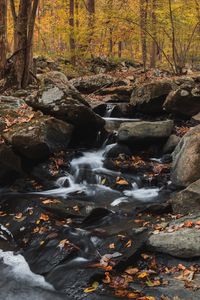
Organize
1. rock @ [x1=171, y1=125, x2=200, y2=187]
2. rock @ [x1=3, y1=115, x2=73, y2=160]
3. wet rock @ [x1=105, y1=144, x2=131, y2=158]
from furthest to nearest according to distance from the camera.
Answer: wet rock @ [x1=105, y1=144, x2=131, y2=158], rock @ [x1=3, y1=115, x2=73, y2=160], rock @ [x1=171, y1=125, x2=200, y2=187]

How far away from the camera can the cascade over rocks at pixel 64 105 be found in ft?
35.1

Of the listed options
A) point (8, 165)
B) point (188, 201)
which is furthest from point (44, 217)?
point (188, 201)

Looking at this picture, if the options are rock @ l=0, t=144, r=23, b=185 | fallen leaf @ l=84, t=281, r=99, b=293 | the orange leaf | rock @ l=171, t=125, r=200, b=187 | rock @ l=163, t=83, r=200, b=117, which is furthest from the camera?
rock @ l=163, t=83, r=200, b=117

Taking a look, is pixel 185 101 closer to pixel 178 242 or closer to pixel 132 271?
pixel 178 242

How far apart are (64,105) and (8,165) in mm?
2528

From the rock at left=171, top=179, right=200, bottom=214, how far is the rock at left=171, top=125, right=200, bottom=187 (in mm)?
1020

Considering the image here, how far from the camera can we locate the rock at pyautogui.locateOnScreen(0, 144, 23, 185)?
9.13 metres

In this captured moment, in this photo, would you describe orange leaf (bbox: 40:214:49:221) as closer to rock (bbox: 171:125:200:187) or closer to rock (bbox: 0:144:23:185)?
rock (bbox: 0:144:23:185)

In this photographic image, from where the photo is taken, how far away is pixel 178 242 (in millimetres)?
5598

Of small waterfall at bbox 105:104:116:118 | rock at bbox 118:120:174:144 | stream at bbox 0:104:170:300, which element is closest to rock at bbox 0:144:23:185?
stream at bbox 0:104:170:300

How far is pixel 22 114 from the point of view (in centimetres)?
1069

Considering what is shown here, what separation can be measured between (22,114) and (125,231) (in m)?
5.50

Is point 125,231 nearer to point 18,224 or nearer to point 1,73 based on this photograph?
point 18,224

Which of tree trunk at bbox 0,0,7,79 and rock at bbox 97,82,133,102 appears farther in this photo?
rock at bbox 97,82,133,102
